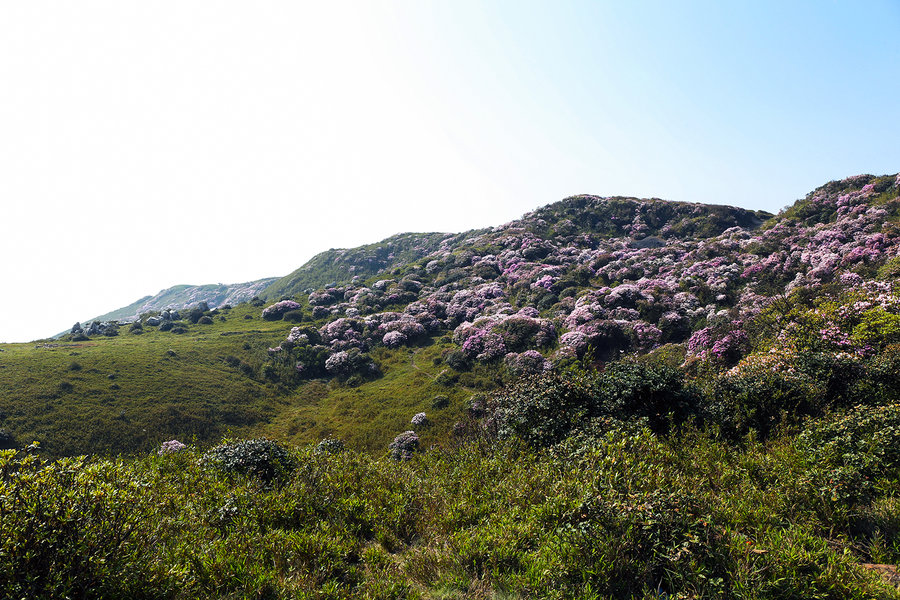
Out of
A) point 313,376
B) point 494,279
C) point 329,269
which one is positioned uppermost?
point 329,269

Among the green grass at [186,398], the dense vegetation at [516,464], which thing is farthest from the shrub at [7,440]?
the green grass at [186,398]

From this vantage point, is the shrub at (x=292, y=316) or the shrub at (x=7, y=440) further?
the shrub at (x=292, y=316)

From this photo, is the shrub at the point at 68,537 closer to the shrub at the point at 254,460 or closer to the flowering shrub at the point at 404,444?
the shrub at the point at 254,460

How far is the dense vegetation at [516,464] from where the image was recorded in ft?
17.5

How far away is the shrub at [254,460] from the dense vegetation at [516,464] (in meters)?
0.09

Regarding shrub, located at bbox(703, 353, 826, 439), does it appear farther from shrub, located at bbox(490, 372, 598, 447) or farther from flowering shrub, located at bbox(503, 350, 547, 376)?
flowering shrub, located at bbox(503, 350, 547, 376)

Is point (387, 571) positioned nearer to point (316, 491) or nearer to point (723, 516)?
point (316, 491)

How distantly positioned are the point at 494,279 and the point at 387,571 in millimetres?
57080

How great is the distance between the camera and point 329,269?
362 ft

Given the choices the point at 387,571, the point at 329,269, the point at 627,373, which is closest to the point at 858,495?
the point at 627,373

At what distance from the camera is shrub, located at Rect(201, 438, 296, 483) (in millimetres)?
11562

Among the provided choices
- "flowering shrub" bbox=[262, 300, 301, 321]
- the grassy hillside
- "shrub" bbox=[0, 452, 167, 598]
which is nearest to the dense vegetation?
"shrub" bbox=[0, 452, 167, 598]

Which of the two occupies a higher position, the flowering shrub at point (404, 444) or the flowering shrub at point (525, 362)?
the flowering shrub at point (525, 362)

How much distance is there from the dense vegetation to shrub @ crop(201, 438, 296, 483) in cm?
9
